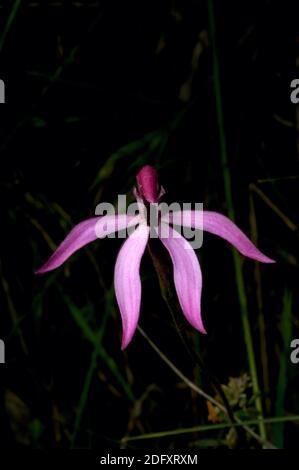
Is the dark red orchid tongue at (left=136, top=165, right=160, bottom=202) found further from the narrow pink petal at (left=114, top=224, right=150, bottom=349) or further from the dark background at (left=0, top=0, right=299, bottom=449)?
the dark background at (left=0, top=0, right=299, bottom=449)

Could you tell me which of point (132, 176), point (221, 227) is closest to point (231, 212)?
point (132, 176)

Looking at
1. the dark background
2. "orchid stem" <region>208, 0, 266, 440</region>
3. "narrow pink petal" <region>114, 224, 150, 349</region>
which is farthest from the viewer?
the dark background

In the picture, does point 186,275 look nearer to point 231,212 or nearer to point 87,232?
point 87,232

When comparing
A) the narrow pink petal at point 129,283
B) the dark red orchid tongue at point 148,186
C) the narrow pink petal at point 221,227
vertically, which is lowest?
the narrow pink petal at point 129,283

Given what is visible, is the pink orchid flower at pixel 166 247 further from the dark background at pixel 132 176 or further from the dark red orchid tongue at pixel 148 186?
the dark background at pixel 132 176

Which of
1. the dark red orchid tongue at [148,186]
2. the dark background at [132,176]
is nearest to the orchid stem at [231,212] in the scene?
the dark background at [132,176]

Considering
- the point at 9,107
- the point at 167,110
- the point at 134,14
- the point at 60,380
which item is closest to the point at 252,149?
the point at 167,110

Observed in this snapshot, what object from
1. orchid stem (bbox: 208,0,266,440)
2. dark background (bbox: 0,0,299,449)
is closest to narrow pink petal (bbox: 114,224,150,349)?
orchid stem (bbox: 208,0,266,440)
